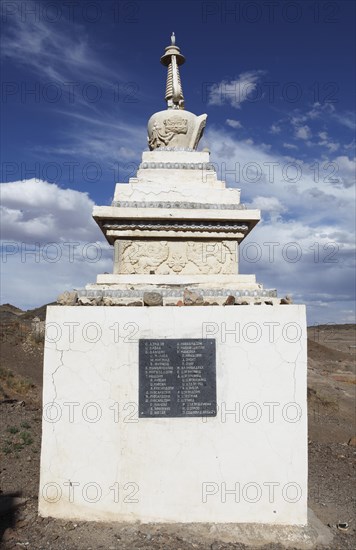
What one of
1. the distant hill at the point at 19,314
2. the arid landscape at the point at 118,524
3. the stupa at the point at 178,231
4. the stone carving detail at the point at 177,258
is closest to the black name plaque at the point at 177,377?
the stupa at the point at 178,231

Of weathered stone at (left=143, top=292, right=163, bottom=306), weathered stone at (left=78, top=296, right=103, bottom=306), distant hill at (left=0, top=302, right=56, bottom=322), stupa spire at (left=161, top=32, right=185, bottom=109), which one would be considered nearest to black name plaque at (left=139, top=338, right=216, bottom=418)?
weathered stone at (left=143, top=292, right=163, bottom=306)

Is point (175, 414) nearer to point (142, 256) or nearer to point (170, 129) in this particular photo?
point (142, 256)

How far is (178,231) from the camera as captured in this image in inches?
285

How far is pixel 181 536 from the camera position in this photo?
544cm

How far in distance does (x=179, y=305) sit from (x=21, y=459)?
497 cm

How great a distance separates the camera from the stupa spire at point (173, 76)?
8797 mm

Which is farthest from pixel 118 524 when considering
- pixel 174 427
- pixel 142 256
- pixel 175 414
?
pixel 142 256

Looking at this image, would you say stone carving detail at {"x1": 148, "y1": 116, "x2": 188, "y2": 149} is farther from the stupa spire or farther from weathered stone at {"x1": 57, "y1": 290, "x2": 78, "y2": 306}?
weathered stone at {"x1": 57, "y1": 290, "x2": 78, "y2": 306}

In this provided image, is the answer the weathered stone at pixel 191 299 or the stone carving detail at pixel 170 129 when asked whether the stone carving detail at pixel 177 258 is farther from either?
the stone carving detail at pixel 170 129

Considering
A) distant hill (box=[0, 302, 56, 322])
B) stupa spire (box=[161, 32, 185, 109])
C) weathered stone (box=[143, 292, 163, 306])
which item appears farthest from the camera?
distant hill (box=[0, 302, 56, 322])

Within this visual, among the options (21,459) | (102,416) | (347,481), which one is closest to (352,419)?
(347,481)

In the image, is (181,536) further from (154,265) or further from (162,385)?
(154,265)

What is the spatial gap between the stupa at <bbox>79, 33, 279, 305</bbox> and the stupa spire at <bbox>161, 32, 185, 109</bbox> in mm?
1737

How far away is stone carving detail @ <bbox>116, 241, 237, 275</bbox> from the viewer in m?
7.22
